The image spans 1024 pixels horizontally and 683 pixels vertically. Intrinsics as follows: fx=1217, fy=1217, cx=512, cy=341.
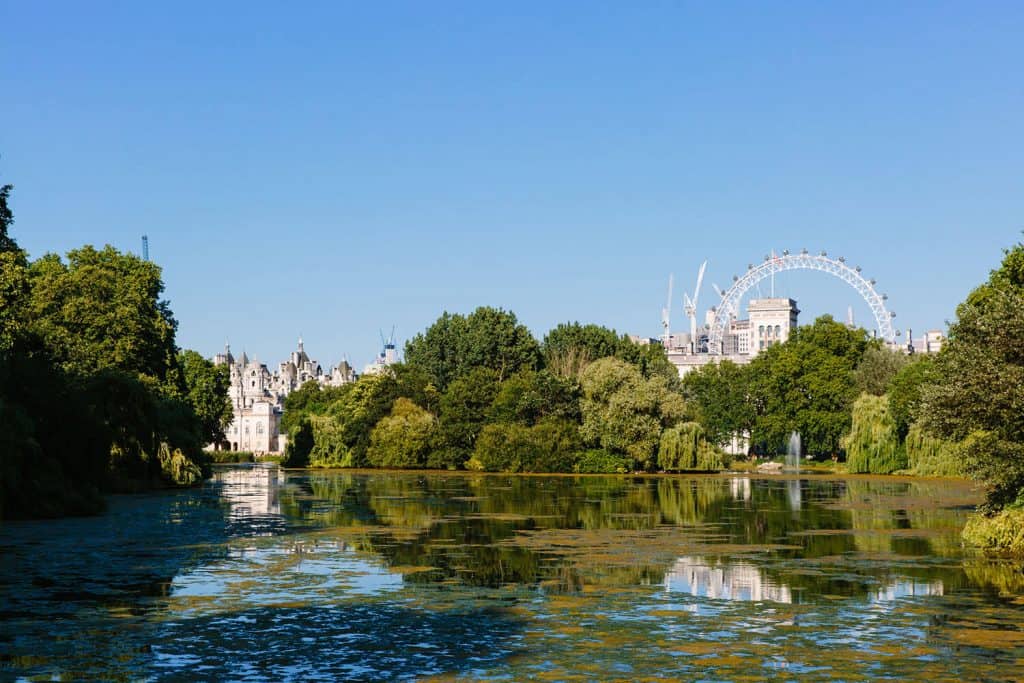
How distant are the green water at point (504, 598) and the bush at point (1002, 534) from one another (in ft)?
3.07

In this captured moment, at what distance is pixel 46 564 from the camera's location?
91.2 ft

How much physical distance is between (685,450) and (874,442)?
44.6 ft

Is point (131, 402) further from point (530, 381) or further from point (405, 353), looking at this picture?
point (405, 353)

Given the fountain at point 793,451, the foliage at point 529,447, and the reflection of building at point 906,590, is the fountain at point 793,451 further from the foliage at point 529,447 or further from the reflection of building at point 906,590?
the reflection of building at point 906,590

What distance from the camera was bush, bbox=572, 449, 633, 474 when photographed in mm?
88938

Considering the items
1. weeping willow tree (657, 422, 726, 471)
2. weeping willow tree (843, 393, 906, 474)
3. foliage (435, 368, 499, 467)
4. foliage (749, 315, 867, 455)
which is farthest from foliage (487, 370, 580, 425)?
foliage (749, 315, 867, 455)

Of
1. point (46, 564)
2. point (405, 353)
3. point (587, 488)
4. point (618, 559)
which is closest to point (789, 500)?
point (587, 488)

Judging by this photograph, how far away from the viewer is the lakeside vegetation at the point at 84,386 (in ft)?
133

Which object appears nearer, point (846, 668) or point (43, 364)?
point (846, 668)

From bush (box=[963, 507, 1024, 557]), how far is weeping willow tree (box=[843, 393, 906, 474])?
5539cm

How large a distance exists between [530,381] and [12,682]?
8164 cm

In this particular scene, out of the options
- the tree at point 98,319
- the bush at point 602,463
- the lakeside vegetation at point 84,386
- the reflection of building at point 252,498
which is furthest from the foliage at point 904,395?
the tree at point 98,319

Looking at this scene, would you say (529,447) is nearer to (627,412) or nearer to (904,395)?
(627,412)

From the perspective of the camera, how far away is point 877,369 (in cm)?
11706
